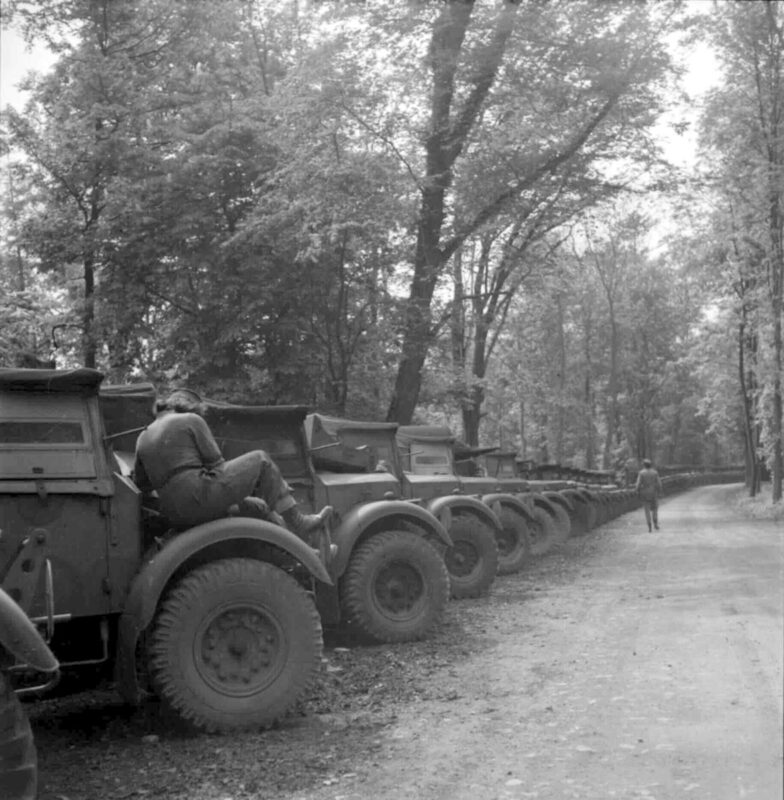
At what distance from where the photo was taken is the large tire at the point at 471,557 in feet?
43.4

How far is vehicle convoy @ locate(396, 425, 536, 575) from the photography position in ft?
52.6

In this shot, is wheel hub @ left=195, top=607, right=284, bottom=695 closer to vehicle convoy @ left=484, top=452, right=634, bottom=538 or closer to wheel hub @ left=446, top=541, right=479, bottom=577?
wheel hub @ left=446, top=541, right=479, bottom=577

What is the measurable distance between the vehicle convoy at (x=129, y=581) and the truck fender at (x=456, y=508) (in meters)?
6.45

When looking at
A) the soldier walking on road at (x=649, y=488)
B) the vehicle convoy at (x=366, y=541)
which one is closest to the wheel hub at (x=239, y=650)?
the vehicle convoy at (x=366, y=541)

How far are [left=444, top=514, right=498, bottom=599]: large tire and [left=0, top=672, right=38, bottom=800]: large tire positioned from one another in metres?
9.05

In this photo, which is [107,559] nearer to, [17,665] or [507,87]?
[17,665]

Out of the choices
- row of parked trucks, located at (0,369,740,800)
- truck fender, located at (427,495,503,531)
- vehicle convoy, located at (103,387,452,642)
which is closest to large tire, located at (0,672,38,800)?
row of parked trucks, located at (0,369,740,800)

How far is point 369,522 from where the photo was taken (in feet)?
32.1

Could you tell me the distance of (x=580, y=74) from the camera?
781 inches

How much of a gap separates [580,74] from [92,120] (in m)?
9.09

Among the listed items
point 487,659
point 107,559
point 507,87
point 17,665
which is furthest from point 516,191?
point 17,665

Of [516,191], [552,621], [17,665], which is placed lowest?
[552,621]

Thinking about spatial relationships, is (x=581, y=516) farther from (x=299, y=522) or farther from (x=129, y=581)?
(x=129, y=581)

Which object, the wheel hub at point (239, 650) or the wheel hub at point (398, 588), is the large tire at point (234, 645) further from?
the wheel hub at point (398, 588)
